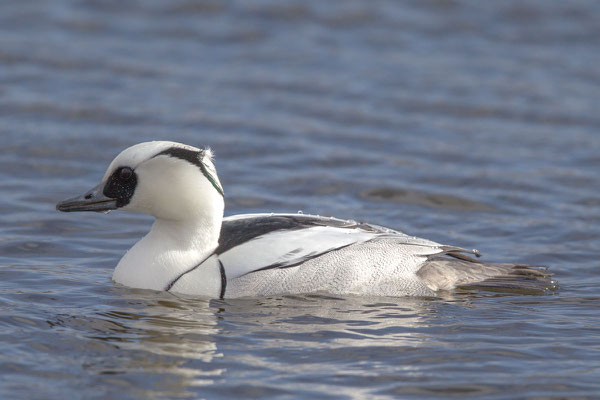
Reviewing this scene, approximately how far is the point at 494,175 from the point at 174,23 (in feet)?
26.6

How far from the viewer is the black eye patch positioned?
873 cm

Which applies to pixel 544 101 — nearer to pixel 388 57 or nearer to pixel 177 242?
pixel 388 57

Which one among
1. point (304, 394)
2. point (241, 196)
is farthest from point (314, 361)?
point (241, 196)

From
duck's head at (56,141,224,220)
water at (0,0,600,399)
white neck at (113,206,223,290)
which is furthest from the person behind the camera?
white neck at (113,206,223,290)

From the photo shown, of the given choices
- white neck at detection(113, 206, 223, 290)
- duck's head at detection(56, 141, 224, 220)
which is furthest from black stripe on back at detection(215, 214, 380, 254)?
duck's head at detection(56, 141, 224, 220)

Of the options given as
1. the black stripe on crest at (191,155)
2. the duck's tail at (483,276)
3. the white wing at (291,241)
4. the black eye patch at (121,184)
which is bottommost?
the duck's tail at (483,276)

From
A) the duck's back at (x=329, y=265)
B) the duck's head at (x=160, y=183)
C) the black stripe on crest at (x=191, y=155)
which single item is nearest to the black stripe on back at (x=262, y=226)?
the duck's back at (x=329, y=265)

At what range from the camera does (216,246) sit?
888 centimetres

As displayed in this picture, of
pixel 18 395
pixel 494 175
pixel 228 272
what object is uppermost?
pixel 494 175

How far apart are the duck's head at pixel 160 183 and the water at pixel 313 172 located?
78 cm

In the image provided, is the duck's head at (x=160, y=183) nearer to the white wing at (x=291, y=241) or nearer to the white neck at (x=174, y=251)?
the white neck at (x=174, y=251)

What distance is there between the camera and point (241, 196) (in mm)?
12289

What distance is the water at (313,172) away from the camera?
7.40m

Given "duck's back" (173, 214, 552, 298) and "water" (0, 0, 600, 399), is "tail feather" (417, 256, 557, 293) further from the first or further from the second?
"water" (0, 0, 600, 399)
